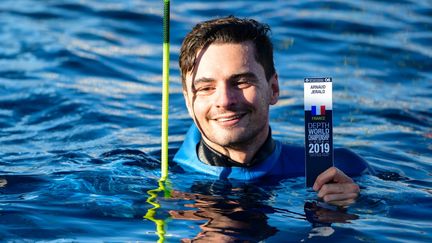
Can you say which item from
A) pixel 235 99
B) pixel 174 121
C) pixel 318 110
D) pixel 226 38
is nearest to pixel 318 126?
pixel 318 110

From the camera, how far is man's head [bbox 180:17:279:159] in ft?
19.3

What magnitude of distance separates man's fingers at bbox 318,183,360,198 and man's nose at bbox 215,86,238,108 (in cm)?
74

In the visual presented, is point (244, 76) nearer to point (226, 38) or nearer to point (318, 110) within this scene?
point (226, 38)

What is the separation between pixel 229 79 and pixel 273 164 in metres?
0.77

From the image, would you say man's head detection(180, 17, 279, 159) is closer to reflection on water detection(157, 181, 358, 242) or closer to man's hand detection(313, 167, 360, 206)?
reflection on water detection(157, 181, 358, 242)

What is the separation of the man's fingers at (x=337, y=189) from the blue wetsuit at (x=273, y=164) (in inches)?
30.9

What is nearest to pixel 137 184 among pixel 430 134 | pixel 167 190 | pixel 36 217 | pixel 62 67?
pixel 167 190

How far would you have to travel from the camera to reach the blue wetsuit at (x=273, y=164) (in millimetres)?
6301

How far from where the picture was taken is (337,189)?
561cm

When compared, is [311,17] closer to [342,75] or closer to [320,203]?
[342,75]

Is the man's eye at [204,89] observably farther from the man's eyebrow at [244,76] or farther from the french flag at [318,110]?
the french flag at [318,110]

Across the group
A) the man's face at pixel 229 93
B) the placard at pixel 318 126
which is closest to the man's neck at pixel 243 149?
the man's face at pixel 229 93

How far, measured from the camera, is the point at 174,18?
42.2 ft

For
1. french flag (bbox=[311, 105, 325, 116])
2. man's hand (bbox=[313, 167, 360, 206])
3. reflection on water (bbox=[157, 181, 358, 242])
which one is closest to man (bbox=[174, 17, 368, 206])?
man's hand (bbox=[313, 167, 360, 206])
